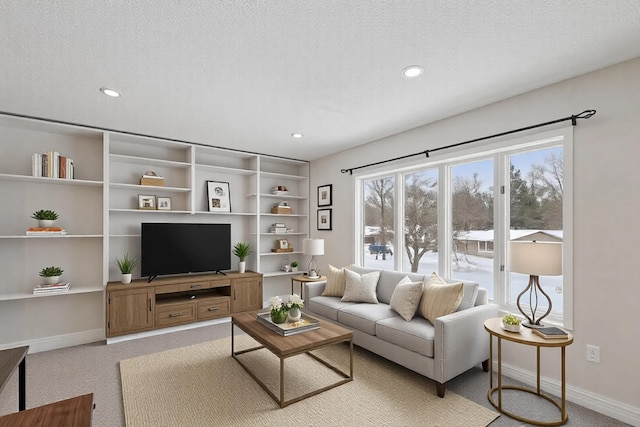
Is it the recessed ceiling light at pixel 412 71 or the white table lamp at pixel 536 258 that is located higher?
the recessed ceiling light at pixel 412 71

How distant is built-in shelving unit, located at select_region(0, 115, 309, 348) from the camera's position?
11.5 feet

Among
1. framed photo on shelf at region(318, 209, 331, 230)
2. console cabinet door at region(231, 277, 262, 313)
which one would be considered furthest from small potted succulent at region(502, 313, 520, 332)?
console cabinet door at region(231, 277, 262, 313)

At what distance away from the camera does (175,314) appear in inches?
159

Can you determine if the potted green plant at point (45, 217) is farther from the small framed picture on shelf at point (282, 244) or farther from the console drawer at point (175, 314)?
the small framed picture on shelf at point (282, 244)

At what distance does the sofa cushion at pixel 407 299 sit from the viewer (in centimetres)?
296

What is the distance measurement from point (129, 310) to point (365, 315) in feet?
9.10

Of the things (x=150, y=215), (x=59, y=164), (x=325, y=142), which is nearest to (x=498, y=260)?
(x=325, y=142)

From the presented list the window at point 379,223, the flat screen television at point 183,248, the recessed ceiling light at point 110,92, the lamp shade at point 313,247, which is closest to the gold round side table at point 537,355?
the window at point 379,223

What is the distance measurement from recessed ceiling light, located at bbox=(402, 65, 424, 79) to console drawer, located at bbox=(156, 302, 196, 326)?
369cm

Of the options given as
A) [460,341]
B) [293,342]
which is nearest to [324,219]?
[293,342]

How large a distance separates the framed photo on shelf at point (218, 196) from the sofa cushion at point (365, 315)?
252 centimetres

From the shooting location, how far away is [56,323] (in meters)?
3.71

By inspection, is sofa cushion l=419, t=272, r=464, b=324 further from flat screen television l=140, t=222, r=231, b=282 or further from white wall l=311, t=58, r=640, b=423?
flat screen television l=140, t=222, r=231, b=282

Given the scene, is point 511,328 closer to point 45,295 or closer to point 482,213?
point 482,213
